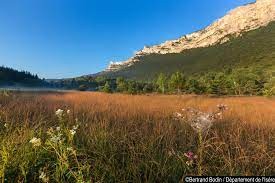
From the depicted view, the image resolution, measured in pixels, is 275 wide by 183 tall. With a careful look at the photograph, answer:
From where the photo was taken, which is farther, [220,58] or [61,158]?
[220,58]

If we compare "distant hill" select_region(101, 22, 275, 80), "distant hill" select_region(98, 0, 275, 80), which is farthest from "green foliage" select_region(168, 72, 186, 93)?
"distant hill" select_region(101, 22, 275, 80)

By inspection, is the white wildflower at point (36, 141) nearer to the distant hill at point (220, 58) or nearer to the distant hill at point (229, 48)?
the distant hill at point (220, 58)

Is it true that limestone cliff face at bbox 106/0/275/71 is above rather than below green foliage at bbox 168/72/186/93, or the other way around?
above

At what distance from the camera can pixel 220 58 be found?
4916 inches

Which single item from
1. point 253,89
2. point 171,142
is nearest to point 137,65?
point 253,89

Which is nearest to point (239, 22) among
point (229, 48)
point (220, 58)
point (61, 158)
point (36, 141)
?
point (229, 48)

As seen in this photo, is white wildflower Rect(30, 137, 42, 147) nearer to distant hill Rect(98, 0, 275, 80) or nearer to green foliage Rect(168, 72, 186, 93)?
green foliage Rect(168, 72, 186, 93)

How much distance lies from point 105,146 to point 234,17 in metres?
184

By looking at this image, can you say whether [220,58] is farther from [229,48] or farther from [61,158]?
[61,158]

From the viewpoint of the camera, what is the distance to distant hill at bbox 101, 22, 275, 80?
110 m

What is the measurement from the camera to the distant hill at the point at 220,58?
110000mm

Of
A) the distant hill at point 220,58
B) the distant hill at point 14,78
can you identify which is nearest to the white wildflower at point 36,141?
the distant hill at point 14,78

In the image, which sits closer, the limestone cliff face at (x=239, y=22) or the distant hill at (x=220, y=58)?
the distant hill at (x=220, y=58)

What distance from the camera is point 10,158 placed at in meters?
2.74
